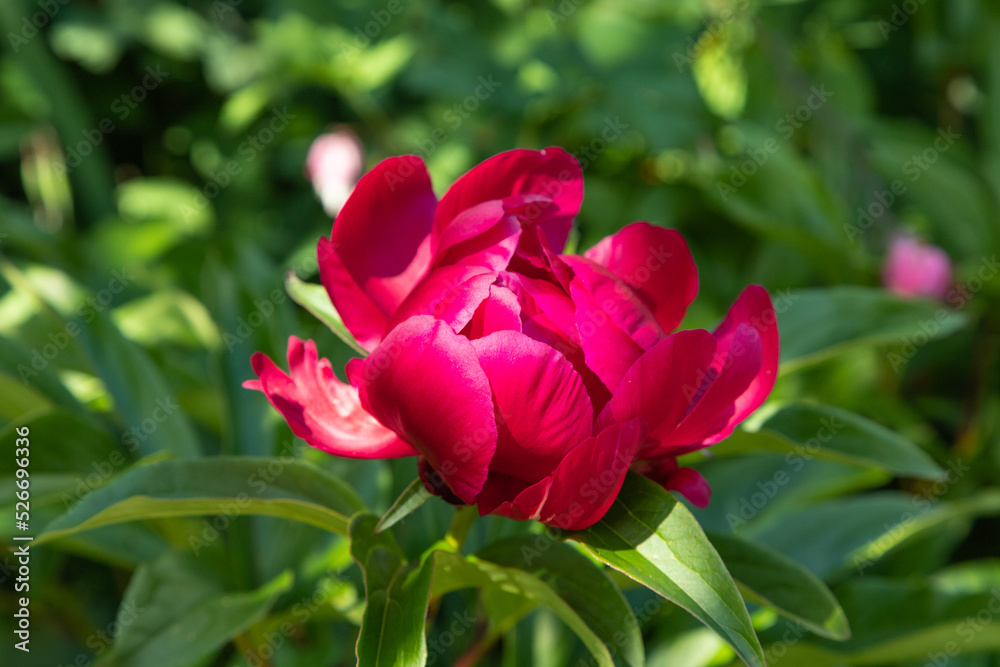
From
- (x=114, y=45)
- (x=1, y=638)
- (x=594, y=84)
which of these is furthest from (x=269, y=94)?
(x=1, y=638)

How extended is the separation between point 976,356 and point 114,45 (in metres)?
1.80

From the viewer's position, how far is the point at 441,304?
500mm

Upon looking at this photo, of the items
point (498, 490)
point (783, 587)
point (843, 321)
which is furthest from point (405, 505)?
point (843, 321)

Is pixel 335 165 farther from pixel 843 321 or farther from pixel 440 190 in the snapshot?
pixel 843 321

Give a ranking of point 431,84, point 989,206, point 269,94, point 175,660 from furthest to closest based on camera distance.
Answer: point 269,94 < point 989,206 < point 431,84 < point 175,660

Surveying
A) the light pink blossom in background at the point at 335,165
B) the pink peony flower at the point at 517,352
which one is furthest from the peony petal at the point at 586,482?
the light pink blossom in background at the point at 335,165

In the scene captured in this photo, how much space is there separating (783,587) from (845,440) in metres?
0.18

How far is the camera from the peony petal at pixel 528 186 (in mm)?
562

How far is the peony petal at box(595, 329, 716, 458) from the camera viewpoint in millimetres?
487

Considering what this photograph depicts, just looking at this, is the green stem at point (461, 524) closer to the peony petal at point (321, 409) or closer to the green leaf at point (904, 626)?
the peony petal at point (321, 409)

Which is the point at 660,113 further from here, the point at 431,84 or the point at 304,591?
the point at 304,591

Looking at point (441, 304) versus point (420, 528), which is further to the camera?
point (420, 528)

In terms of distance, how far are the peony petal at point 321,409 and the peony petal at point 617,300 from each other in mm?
153

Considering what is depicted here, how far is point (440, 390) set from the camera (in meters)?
0.47
